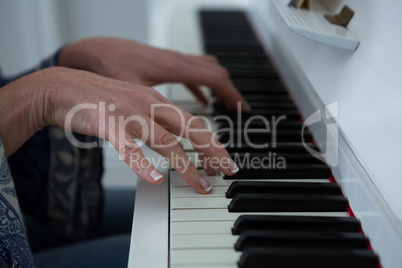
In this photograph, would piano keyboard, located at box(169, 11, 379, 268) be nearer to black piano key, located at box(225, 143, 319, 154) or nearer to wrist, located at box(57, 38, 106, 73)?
black piano key, located at box(225, 143, 319, 154)

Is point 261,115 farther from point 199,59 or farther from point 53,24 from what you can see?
point 53,24

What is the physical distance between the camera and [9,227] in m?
0.70

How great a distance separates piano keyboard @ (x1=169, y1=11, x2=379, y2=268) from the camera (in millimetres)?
575

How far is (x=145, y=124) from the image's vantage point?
2.39 feet

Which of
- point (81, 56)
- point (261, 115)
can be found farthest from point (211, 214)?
point (81, 56)

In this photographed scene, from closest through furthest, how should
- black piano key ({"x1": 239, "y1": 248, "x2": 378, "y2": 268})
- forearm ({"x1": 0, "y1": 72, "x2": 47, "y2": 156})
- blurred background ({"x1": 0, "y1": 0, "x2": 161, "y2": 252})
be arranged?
black piano key ({"x1": 239, "y1": 248, "x2": 378, "y2": 268})
forearm ({"x1": 0, "y1": 72, "x2": 47, "y2": 156})
blurred background ({"x1": 0, "y1": 0, "x2": 161, "y2": 252})

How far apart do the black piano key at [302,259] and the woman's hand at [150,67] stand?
480 millimetres

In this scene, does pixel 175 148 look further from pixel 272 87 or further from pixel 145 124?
pixel 272 87

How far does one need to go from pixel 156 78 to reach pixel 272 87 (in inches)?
11.4

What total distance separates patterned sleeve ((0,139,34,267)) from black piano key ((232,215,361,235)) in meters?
0.34

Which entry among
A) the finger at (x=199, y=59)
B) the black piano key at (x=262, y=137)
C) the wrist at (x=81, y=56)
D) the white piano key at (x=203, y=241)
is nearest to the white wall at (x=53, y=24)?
the wrist at (x=81, y=56)

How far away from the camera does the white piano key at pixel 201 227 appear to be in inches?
24.9

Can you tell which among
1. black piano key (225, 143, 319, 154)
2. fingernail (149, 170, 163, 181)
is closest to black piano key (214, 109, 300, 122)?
black piano key (225, 143, 319, 154)

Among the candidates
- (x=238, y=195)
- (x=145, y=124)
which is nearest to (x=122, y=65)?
(x=145, y=124)
